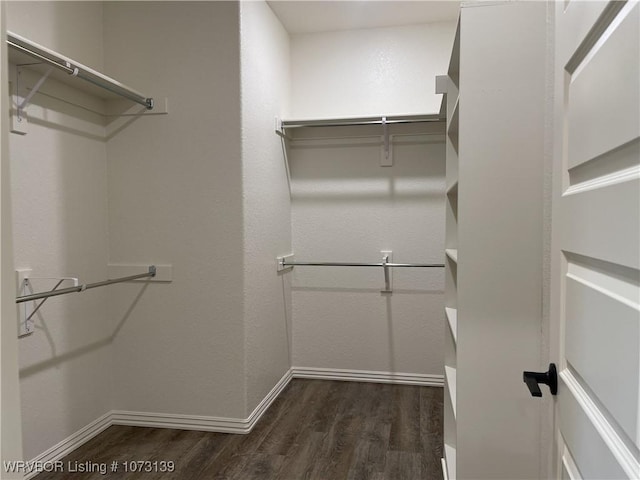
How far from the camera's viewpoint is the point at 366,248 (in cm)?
344

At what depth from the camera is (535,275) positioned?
127 centimetres

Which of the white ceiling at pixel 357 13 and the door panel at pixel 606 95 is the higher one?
the white ceiling at pixel 357 13

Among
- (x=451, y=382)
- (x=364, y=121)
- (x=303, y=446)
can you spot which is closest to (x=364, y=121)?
(x=364, y=121)

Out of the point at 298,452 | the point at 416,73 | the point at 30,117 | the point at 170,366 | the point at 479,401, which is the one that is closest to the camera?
the point at 479,401

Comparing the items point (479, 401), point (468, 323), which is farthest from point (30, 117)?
point (479, 401)

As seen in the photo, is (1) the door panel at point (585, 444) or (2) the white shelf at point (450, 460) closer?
(1) the door panel at point (585, 444)

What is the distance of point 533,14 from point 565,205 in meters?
0.72

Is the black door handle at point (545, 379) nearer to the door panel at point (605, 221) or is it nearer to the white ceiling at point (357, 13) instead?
the door panel at point (605, 221)

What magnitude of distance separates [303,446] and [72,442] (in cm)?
118

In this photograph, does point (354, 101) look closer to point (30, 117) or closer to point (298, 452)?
point (30, 117)

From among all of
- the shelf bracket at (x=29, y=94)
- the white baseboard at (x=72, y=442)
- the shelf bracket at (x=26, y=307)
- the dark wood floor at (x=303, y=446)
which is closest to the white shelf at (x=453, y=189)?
the dark wood floor at (x=303, y=446)

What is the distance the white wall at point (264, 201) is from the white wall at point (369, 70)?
16cm

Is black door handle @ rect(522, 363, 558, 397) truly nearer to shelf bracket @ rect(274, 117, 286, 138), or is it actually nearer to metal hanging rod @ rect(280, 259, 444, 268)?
metal hanging rod @ rect(280, 259, 444, 268)

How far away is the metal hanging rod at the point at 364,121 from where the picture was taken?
10.1 ft
